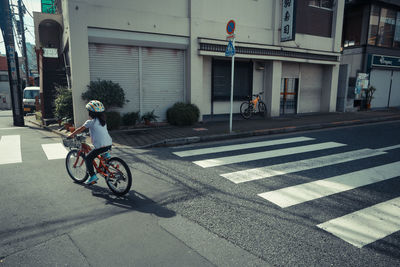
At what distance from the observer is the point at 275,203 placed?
4.26 meters

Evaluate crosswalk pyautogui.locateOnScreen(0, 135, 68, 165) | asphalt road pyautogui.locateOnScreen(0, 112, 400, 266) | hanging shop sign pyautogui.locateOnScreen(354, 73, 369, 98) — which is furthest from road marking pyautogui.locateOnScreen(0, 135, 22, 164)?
hanging shop sign pyautogui.locateOnScreen(354, 73, 369, 98)

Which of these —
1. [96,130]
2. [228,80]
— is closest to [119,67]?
[228,80]

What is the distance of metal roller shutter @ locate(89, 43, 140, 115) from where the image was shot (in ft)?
34.6

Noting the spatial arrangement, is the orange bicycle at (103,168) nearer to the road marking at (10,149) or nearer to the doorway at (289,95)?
the road marking at (10,149)

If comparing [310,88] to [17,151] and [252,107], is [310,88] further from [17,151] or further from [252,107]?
[17,151]

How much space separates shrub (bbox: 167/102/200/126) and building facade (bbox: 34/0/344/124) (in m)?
0.59

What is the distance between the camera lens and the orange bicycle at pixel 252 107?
1391cm

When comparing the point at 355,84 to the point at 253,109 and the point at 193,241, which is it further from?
the point at 193,241

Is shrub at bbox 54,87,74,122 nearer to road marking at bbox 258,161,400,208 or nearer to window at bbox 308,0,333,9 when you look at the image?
road marking at bbox 258,161,400,208

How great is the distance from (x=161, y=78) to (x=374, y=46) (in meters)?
16.3

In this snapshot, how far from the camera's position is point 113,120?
1025 centimetres

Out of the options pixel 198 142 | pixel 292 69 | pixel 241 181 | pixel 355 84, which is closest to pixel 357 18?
pixel 355 84

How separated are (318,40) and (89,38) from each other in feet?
42.9

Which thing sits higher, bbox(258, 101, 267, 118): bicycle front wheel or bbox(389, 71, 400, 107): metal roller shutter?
bbox(389, 71, 400, 107): metal roller shutter
